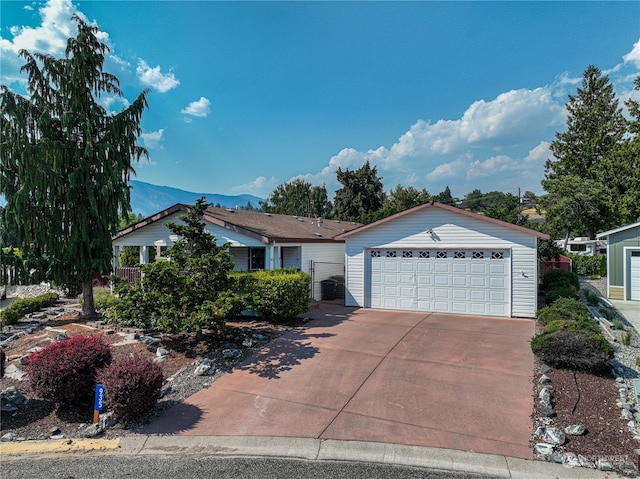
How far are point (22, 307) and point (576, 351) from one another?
55.4 feet

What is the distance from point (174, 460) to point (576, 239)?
41.2 meters

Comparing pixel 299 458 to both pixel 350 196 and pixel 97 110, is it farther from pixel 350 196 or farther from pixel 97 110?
pixel 350 196

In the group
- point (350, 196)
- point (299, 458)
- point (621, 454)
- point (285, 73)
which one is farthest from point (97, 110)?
point (350, 196)

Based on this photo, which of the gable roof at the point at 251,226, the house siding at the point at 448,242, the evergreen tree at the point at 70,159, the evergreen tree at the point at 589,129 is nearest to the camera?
the evergreen tree at the point at 70,159

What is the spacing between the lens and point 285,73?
15.4 metres

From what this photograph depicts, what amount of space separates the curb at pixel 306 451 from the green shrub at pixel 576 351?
A: 287 centimetres

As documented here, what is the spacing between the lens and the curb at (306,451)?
4020mm

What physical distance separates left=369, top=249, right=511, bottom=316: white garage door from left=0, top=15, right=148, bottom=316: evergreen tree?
10020mm

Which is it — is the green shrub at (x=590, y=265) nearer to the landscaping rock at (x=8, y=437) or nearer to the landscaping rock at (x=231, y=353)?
the landscaping rock at (x=231, y=353)

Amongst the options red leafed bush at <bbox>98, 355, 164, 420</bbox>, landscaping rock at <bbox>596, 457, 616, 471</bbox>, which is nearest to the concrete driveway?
red leafed bush at <bbox>98, 355, 164, 420</bbox>

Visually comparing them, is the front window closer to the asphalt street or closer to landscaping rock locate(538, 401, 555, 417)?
the asphalt street

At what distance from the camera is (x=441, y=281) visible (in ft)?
42.0

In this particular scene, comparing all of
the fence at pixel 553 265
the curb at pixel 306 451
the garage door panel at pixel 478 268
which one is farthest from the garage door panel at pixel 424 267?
the fence at pixel 553 265

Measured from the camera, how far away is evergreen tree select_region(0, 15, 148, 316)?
10875 mm
